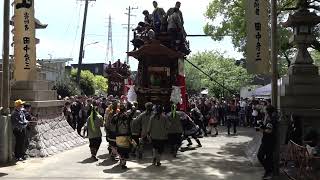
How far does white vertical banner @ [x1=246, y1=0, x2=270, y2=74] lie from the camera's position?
13664 mm

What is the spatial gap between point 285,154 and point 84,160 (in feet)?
18.7

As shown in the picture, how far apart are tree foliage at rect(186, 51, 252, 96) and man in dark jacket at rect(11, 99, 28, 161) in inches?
1663

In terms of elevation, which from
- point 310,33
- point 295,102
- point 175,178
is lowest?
point 175,178

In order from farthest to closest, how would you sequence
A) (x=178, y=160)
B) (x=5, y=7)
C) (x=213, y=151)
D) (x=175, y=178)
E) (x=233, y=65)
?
1. (x=233, y=65)
2. (x=213, y=151)
3. (x=178, y=160)
4. (x=5, y=7)
5. (x=175, y=178)

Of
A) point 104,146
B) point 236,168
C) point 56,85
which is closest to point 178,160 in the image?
point 236,168

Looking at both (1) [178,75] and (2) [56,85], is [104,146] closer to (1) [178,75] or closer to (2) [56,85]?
(1) [178,75]

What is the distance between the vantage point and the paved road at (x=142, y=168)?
1286cm

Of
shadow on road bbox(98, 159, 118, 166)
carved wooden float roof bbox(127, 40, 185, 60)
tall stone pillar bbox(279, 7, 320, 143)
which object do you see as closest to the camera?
tall stone pillar bbox(279, 7, 320, 143)

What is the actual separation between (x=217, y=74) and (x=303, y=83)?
2141 inches

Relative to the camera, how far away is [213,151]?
1811 cm

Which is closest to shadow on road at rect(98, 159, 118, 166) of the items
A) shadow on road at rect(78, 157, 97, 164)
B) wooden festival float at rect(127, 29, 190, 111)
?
shadow on road at rect(78, 157, 97, 164)

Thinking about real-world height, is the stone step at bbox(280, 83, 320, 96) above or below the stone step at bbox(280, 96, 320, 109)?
above

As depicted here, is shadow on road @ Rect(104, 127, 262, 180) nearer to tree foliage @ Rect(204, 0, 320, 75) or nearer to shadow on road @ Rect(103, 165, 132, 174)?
shadow on road @ Rect(103, 165, 132, 174)

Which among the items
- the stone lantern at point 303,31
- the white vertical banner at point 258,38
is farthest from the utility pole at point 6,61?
the stone lantern at point 303,31
